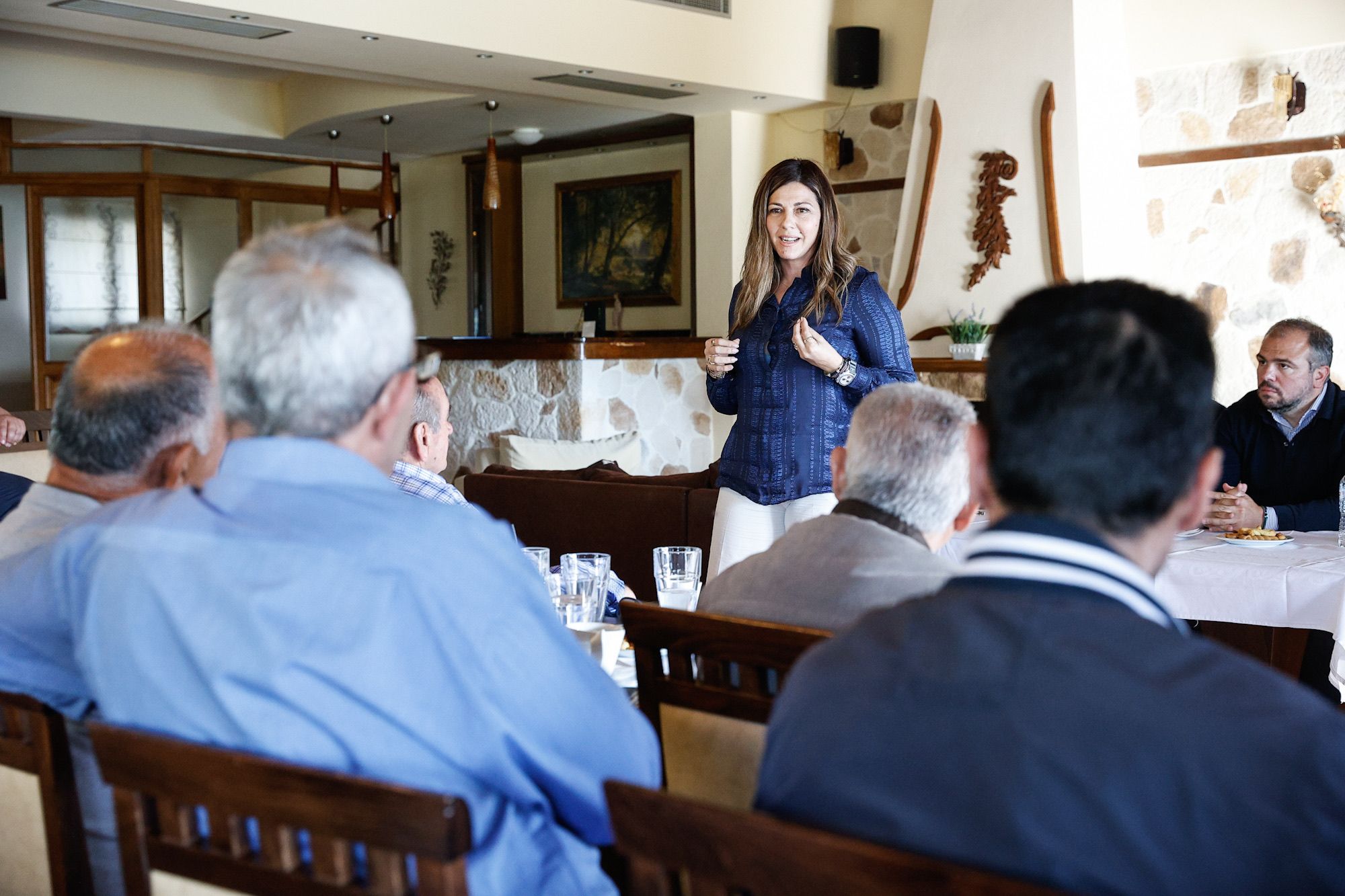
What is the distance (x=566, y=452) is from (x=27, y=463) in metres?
2.30

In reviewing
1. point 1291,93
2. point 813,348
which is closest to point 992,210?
point 1291,93

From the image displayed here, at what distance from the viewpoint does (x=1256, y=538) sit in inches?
121

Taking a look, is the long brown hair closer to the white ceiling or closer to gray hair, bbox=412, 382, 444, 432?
gray hair, bbox=412, 382, 444, 432

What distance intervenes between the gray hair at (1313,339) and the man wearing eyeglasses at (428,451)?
95.5 inches

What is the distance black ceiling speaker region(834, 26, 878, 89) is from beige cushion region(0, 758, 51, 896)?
21.6ft

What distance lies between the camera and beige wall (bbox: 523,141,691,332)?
30.2 feet

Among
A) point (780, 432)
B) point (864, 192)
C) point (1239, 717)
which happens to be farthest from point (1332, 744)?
point (864, 192)

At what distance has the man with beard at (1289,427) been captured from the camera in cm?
359

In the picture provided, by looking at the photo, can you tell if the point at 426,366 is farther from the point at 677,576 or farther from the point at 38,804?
the point at 677,576

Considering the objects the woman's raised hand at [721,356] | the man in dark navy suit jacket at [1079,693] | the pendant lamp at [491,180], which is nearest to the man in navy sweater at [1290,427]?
the woman's raised hand at [721,356]

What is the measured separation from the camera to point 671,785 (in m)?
1.62

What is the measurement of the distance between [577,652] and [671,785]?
0.44 metres

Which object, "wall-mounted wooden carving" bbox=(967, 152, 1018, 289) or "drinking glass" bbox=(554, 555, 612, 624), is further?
"wall-mounted wooden carving" bbox=(967, 152, 1018, 289)

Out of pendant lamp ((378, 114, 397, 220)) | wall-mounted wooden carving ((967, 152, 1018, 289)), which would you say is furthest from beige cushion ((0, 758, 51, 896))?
pendant lamp ((378, 114, 397, 220))
